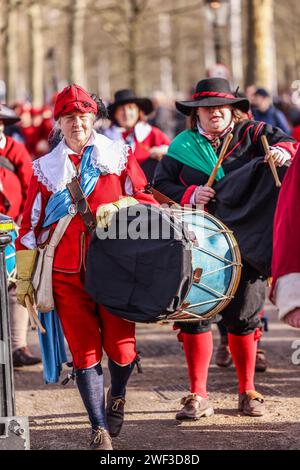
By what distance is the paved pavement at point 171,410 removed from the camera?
5.33 m

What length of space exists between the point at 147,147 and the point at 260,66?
9413mm

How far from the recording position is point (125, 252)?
4.81 meters

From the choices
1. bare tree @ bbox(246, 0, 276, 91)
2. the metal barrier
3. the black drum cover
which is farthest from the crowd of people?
bare tree @ bbox(246, 0, 276, 91)

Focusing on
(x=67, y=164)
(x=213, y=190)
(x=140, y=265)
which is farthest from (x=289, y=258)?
(x=213, y=190)

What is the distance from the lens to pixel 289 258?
376 cm

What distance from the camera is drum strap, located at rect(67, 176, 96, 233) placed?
5.00 m

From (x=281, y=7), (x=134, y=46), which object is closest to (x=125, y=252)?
(x=134, y=46)

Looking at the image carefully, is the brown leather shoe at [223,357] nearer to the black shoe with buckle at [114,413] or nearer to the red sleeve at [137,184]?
the black shoe with buckle at [114,413]

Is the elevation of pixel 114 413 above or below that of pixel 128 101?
below

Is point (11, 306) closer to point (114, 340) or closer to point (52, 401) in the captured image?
point (52, 401)

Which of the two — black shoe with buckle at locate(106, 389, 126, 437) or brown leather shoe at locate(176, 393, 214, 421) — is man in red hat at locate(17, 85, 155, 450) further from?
brown leather shoe at locate(176, 393, 214, 421)

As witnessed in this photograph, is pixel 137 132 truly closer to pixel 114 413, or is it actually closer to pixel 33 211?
pixel 33 211

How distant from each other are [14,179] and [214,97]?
1.91 m

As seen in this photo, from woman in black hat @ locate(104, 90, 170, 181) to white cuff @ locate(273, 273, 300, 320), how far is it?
4805mm
